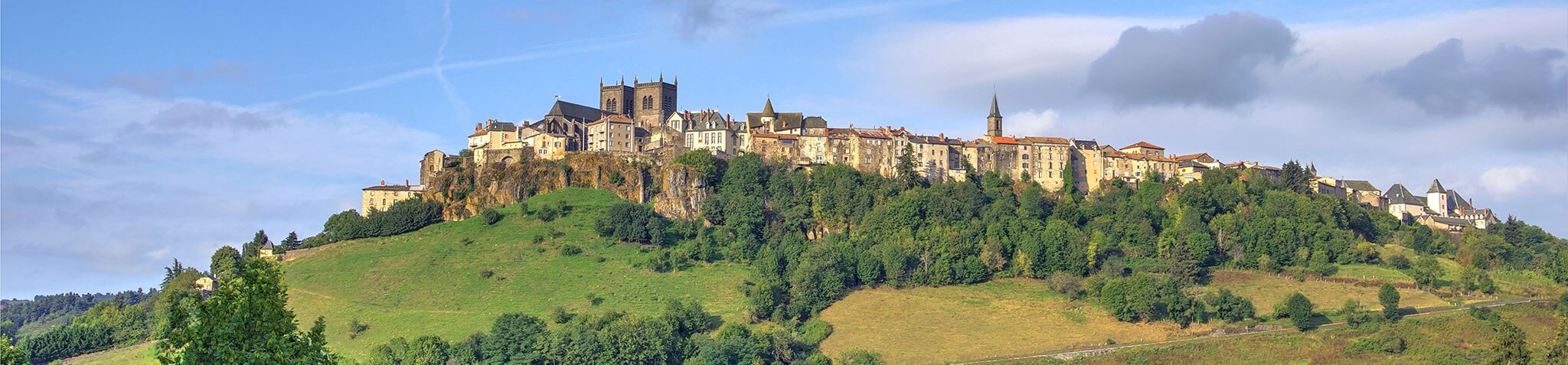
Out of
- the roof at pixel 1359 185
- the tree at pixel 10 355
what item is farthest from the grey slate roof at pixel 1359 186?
the tree at pixel 10 355

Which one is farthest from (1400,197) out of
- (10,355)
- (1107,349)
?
(10,355)

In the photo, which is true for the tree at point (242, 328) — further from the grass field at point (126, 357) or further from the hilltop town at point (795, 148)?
the hilltop town at point (795, 148)

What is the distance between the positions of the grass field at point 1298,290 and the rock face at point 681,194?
120ft

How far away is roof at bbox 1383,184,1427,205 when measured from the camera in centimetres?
13462

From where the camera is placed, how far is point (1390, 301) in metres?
95.8

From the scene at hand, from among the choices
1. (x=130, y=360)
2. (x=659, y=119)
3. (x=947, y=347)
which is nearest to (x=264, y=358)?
(x=947, y=347)

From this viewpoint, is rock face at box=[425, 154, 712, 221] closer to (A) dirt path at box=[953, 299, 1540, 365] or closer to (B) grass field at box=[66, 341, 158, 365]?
(B) grass field at box=[66, 341, 158, 365]

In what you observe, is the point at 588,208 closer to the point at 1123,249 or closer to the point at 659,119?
the point at 659,119

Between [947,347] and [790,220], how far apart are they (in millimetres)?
23669

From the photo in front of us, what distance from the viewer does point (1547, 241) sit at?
130m

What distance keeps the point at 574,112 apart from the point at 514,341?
43.6m

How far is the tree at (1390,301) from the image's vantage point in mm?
94938

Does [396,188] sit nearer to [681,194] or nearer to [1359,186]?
[681,194]

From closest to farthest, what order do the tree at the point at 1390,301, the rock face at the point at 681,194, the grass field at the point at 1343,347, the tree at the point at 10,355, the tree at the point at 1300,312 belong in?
the tree at the point at 10,355 → the grass field at the point at 1343,347 → the tree at the point at 1300,312 → the tree at the point at 1390,301 → the rock face at the point at 681,194
